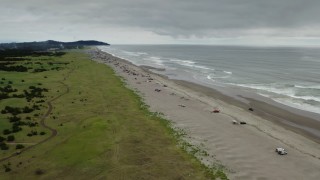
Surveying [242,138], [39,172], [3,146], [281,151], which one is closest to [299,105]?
[242,138]

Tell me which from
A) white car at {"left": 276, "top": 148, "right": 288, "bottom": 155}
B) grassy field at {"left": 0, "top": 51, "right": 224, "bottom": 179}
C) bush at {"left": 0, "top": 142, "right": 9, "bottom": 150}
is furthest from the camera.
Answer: white car at {"left": 276, "top": 148, "right": 288, "bottom": 155}

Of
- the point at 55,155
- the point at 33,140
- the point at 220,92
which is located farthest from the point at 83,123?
the point at 220,92

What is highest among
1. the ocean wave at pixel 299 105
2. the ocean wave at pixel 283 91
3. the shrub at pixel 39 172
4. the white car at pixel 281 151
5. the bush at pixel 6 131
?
the ocean wave at pixel 283 91

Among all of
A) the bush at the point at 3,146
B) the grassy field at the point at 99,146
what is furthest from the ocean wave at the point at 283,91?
the bush at the point at 3,146

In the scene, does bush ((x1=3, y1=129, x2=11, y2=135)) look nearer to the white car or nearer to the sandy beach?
the sandy beach

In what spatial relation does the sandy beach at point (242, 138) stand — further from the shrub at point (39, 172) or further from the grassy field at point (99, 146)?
the shrub at point (39, 172)

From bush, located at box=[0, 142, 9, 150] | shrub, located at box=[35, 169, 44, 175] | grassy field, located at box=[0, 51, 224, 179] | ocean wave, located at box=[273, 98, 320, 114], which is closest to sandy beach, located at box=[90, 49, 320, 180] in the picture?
grassy field, located at box=[0, 51, 224, 179]

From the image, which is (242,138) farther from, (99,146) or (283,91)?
(283,91)
